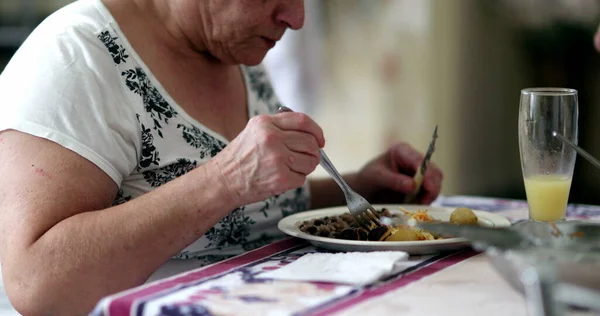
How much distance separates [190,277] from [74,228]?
0.72 feet

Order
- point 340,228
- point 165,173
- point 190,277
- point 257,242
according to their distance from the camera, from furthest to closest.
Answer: point 257,242 → point 165,173 → point 340,228 → point 190,277

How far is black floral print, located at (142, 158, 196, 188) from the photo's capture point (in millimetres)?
1358

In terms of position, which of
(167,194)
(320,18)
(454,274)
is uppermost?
(320,18)

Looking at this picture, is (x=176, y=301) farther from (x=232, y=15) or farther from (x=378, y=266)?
(x=232, y=15)

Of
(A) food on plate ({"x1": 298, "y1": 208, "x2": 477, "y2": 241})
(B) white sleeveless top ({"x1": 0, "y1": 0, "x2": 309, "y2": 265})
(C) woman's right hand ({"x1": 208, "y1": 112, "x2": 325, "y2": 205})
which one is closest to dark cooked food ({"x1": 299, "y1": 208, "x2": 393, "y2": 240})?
(A) food on plate ({"x1": 298, "y1": 208, "x2": 477, "y2": 241})

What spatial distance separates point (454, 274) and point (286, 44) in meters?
2.92

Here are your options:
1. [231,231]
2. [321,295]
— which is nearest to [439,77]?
[231,231]

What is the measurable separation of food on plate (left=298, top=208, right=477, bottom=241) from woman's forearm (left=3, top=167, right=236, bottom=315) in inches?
6.5

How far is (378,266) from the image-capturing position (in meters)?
1.02

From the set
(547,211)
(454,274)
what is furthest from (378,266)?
(547,211)

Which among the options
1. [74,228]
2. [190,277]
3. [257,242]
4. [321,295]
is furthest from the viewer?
[257,242]

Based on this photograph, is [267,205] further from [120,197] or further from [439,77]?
[439,77]

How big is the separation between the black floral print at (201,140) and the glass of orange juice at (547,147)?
0.54 metres

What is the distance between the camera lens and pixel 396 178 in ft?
5.35
